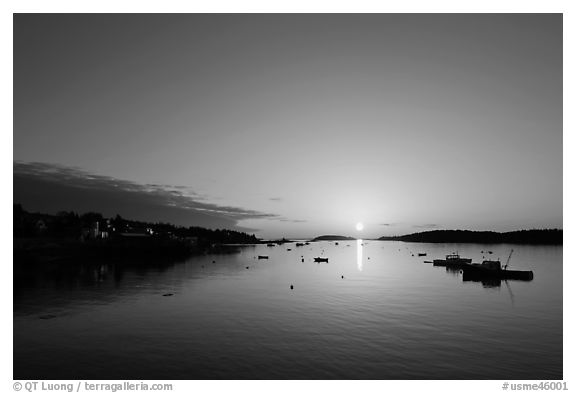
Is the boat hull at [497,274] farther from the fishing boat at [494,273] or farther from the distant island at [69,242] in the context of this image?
the distant island at [69,242]

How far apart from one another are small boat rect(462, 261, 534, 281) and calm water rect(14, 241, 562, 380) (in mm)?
14966

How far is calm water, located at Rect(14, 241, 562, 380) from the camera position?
110ft

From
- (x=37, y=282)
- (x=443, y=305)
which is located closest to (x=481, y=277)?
(x=443, y=305)

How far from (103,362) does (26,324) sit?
21.7 meters

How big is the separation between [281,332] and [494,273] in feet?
265

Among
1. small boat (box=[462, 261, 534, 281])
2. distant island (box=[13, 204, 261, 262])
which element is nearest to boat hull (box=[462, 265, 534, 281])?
small boat (box=[462, 261, 534, 281])

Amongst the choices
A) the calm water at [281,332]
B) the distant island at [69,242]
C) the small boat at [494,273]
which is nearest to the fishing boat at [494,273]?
the small boat at [494,273]

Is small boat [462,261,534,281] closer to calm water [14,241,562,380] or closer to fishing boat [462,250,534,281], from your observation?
fishing boat [462,250,534,281]

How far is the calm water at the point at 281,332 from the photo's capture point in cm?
3341

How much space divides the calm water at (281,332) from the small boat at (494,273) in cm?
1497

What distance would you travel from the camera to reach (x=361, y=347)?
39219 millimetres

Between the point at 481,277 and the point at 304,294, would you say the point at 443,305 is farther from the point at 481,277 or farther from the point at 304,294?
the point at 481,277

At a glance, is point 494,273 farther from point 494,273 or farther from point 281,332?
point 281,332

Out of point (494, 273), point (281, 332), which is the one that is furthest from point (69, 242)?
point (494, 273)
